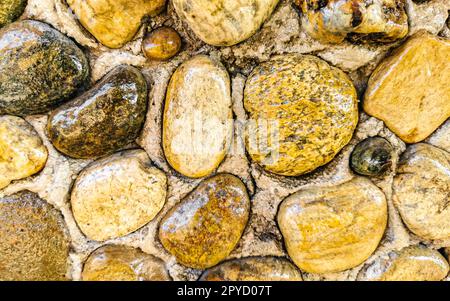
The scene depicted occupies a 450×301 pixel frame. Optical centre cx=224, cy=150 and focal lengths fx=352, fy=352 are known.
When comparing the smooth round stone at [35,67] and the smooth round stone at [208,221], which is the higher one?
the smooth round stone at [35,67]

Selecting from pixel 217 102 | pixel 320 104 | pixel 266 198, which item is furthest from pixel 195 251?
pixel 320 104

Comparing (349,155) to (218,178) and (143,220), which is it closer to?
(218,178)

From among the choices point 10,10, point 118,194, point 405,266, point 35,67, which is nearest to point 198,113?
point 118,194

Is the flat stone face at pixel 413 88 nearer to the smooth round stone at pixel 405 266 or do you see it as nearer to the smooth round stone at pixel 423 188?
the smooth round stone at pixel 423 188

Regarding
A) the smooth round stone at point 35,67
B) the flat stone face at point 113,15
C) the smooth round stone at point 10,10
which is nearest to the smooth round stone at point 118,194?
the smooth round stone at point 35,67

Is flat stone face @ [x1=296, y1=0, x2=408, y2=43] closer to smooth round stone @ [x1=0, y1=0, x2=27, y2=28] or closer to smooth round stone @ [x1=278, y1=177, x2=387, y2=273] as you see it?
smooth round stone @ [x1=278, y1=177, x2=387, y2=273]

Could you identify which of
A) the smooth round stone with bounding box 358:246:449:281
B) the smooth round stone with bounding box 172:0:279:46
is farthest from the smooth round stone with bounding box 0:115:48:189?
the smooth round stone with bounding box 358:246:449:281

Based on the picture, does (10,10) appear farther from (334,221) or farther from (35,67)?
(334,221)
